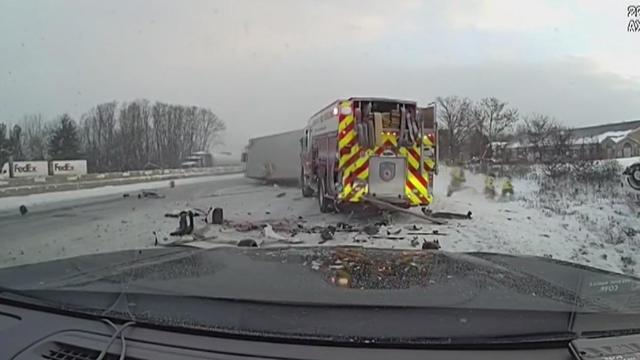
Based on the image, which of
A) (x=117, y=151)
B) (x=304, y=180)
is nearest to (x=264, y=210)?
(x=304, y=180)

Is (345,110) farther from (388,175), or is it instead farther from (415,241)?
(415,241)

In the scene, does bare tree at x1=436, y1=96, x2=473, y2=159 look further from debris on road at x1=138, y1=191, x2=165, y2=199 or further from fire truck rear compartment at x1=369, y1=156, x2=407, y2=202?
debris on road at x1=138, y1=191, x2=165, y2=199

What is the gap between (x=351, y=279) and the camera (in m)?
2.25

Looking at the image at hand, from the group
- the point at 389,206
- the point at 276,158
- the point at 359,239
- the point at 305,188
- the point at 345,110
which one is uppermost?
the point at 345,110

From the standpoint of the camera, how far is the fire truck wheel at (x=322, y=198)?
877 cm

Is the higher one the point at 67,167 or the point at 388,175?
the point at 67,167

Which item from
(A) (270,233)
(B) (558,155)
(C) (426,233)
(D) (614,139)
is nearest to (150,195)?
(A) (270,233)

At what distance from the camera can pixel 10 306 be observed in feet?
6.47

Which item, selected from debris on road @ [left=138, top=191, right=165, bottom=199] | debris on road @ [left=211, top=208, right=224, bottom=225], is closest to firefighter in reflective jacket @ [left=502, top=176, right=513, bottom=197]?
debris on road @ [left=211, top=208, right=224, bottom=225]

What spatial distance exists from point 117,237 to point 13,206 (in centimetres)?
121

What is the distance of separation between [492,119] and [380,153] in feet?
6.14

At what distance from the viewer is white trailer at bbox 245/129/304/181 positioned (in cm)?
1077

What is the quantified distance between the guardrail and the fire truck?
2.33 meters

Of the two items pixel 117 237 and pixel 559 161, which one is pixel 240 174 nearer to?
pixel 117 237
